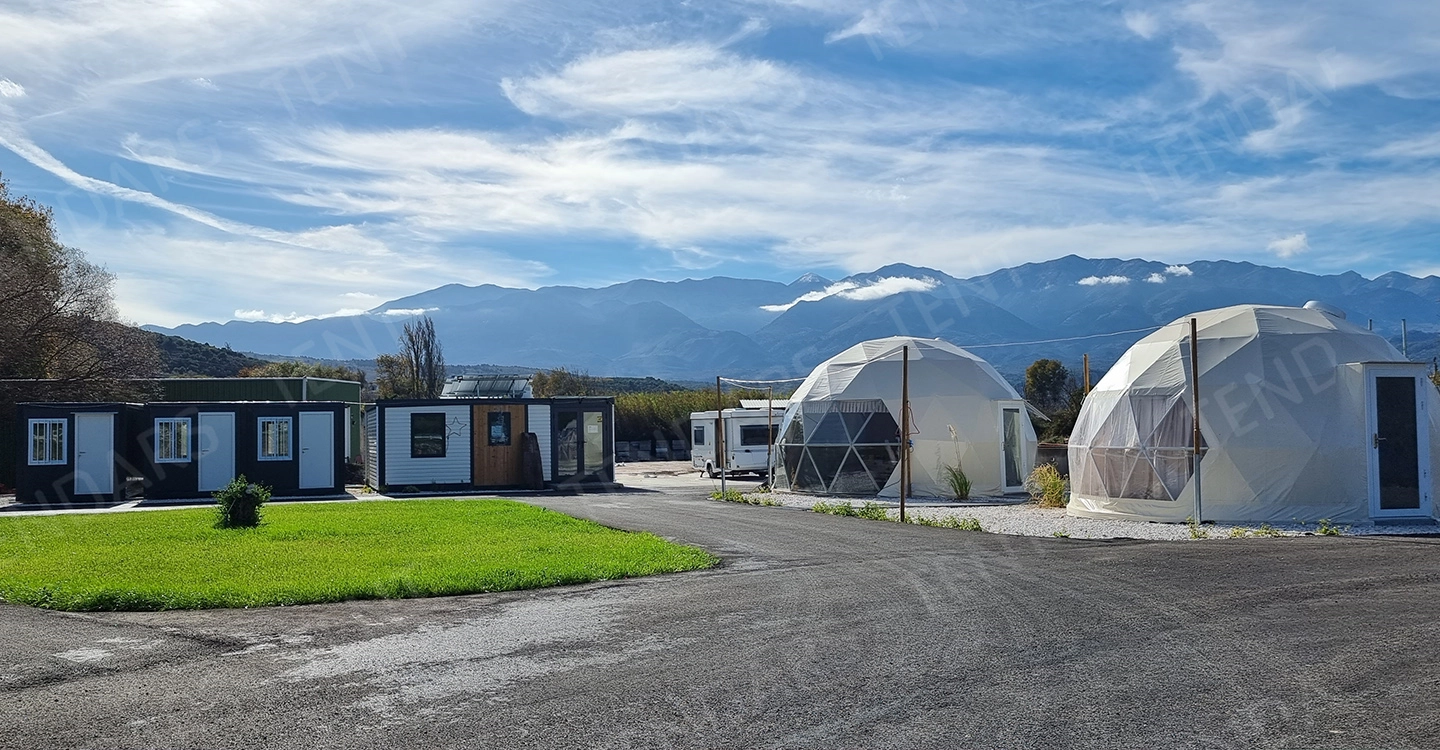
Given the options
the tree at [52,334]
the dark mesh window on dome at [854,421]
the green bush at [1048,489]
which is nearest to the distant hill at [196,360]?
the tree at [52,334]

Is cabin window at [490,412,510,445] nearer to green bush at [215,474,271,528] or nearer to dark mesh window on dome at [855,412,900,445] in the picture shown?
dark mesh window on dome at [855,412,900,445]

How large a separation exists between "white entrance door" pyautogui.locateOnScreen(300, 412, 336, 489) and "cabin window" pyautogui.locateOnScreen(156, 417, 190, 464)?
253 cm

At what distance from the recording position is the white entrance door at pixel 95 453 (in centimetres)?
2391

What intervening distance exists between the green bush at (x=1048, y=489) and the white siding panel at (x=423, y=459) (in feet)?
46.8

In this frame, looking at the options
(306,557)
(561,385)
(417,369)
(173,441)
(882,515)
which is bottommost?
(882,515)

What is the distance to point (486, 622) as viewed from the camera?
8633 millimetres

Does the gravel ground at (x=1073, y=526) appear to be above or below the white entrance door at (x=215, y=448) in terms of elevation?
below

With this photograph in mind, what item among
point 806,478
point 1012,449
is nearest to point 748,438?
point 806,478

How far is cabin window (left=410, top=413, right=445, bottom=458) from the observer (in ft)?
90.0

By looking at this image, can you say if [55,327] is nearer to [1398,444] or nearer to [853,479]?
[853,479]

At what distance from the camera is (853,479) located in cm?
2394

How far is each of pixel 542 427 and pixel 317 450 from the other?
18.3 ft

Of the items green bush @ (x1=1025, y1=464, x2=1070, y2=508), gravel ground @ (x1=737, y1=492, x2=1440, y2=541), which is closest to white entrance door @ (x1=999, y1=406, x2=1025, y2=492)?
green bush @ (x1=1025, y1=464, x2=1070, y2=508)

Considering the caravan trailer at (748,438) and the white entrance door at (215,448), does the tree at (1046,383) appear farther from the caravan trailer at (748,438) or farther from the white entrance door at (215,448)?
the white entrance door at (215,448)
